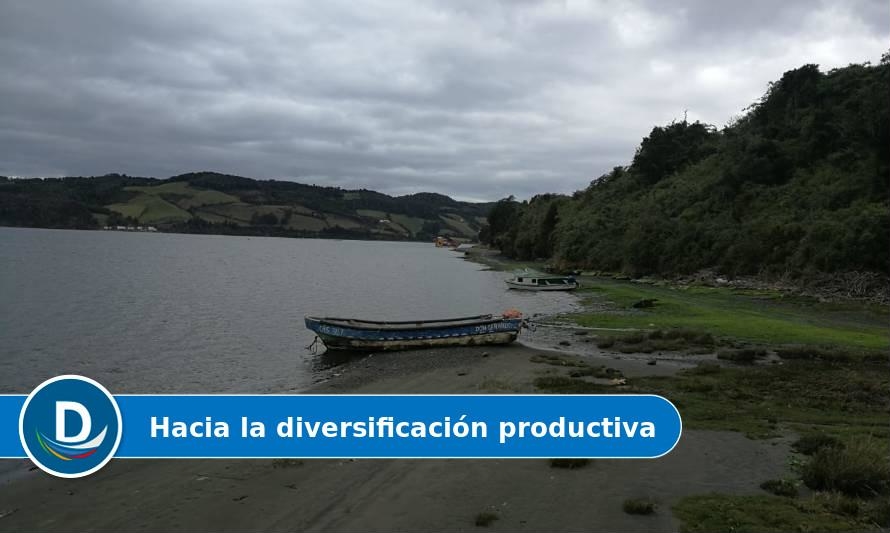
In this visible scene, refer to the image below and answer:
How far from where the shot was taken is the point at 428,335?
1125 inches

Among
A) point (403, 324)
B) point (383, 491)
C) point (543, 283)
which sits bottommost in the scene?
point (383, 491)

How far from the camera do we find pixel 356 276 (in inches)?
3447

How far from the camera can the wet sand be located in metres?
9.41

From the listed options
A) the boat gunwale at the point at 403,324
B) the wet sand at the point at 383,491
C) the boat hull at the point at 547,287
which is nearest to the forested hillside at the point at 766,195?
the boat hull at the point at 547,287

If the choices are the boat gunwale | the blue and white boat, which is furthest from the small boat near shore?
the blue and white boat

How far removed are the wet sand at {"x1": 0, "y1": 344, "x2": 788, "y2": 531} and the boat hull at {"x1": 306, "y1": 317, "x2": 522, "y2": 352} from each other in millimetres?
15293

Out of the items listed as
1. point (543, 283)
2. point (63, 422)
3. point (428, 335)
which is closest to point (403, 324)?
point (428, 335)

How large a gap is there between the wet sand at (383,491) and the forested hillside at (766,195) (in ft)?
150

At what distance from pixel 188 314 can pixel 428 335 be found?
71.9 feet

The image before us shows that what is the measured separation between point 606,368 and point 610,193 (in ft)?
311

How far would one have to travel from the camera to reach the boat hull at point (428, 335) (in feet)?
93.6

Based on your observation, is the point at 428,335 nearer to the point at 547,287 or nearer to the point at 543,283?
the point at 547,287

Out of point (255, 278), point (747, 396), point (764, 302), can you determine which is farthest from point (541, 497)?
point (255, 278)

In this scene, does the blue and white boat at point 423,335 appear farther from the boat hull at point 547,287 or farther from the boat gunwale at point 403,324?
the boat hull at point 547,287
